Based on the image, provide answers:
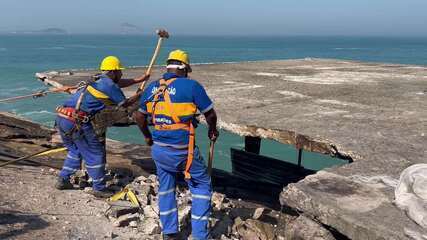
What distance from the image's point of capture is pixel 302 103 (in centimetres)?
804

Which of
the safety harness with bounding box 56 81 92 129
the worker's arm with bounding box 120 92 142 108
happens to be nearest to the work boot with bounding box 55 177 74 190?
A: the safety harness with bounding box 56 81 92 129

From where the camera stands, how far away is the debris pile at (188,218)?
551cm

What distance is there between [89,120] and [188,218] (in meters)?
1.79

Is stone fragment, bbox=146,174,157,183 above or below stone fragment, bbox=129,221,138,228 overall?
below

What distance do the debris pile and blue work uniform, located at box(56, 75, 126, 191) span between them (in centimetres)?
58

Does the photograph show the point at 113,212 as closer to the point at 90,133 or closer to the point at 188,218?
the point at 188,218

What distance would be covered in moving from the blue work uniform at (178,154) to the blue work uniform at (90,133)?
116cm

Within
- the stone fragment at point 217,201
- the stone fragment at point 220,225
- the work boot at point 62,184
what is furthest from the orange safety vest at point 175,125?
the work boot at point 62,184

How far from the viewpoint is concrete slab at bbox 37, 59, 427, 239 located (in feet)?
13.1

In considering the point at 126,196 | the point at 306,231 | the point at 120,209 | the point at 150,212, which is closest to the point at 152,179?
the point at 126,196

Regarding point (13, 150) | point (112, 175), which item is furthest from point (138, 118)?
point (13, 150)

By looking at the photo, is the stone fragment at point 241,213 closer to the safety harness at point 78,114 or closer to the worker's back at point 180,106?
the worker's back at point 180,106

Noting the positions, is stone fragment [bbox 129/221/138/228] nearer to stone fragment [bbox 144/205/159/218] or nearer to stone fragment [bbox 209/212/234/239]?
stone fragment [bbox 144/205/159/218]

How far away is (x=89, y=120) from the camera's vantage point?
612 centimetres
